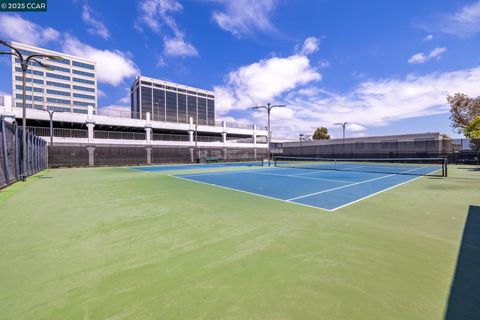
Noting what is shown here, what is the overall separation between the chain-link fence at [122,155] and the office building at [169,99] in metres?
80.0

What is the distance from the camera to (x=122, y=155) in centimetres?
3638

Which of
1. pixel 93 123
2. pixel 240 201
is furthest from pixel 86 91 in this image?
pixel 240 201

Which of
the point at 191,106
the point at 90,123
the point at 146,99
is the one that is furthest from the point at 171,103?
the point at 90,123

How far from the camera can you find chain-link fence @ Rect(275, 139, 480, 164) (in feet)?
98.2

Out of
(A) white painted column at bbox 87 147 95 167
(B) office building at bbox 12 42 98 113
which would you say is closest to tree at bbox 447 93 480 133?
(A) white painted column at bbox 87 147 95 167

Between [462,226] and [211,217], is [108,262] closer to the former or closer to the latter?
[211,217]

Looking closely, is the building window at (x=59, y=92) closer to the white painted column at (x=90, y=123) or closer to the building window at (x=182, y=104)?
the building window at (x=182, y=104)

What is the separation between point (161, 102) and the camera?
12669 cm

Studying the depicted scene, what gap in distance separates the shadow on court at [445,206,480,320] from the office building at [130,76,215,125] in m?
122

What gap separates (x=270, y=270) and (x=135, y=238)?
2.88 m

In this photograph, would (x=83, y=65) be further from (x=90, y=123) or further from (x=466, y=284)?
(x=466, y=284)

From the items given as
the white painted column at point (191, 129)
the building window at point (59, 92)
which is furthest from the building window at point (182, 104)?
the white painted column at point (191, 129)

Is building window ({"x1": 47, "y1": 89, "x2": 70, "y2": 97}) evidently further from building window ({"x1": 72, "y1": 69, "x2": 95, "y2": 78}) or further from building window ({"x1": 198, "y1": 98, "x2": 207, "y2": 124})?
building window ({"x1": 198, "y1": 98, "x2": 207, "y2": 124})

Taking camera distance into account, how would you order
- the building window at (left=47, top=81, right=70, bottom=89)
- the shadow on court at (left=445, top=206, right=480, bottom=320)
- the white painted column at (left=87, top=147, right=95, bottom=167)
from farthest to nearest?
the building window at (left=47, top=81, right=70, bottom=89) < the white painted column at (left=87, top=147, right=95, bottom=167) < the shadow on court at (left=445, top=206, right=480, bottom=320)
